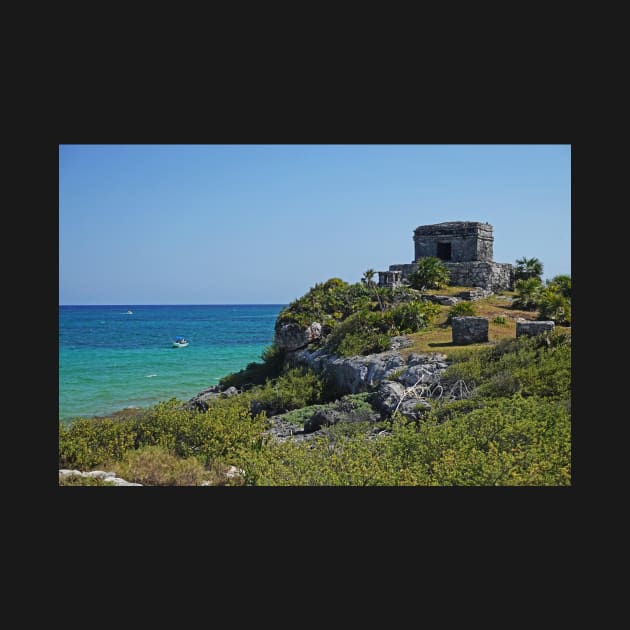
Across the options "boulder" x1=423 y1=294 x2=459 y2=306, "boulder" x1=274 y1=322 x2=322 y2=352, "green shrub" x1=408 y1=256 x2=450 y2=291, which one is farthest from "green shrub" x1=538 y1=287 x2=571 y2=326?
"boulder" x1=274 y1=322 x2=322 y2=352

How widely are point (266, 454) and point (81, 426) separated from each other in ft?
10.4

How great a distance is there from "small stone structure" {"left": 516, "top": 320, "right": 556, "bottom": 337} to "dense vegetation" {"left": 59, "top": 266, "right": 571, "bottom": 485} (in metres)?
0.38

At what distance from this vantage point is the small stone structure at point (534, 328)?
12.5 m

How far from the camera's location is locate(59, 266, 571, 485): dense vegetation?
6.43m

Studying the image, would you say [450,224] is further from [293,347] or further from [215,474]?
[215,474]

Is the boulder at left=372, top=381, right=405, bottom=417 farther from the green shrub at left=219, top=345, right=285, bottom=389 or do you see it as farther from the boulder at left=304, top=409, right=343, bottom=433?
the green shrub at left=219, top=345, right=285, bottom=389

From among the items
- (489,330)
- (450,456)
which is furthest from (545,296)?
(450,456)

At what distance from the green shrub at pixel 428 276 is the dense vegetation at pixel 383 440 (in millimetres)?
8129

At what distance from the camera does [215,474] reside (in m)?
7.26

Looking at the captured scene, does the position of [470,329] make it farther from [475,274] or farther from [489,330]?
[475,274]

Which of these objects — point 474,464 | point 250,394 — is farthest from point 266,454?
point 250,394

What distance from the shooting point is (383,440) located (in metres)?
7.95

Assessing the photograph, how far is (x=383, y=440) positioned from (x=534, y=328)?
6194mm

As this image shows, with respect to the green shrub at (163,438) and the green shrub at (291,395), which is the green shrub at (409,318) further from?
the green shrub at (163,438)
